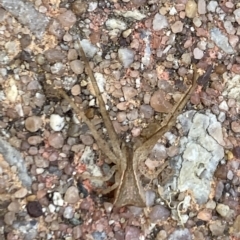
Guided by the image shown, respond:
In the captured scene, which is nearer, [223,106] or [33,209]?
[33,209]

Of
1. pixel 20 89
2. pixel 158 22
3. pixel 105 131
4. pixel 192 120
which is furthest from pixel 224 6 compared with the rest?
pixel 20 89

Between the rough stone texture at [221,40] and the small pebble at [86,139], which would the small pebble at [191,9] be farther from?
the small pebble at [86,139]

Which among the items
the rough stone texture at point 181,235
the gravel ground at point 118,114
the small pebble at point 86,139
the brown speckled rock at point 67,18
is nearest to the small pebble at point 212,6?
the gravel ground at point 118,114

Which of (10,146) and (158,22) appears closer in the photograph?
(10,146)

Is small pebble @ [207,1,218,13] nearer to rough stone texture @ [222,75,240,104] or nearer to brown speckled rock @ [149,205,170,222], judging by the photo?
rough stone texture @ [222,75,240,104]

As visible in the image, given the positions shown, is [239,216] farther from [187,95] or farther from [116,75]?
[116,75]

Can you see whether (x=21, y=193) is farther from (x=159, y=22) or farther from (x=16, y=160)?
(x=159, y=22)

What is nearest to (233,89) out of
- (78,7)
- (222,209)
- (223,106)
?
(223,106)

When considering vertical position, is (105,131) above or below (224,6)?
below
